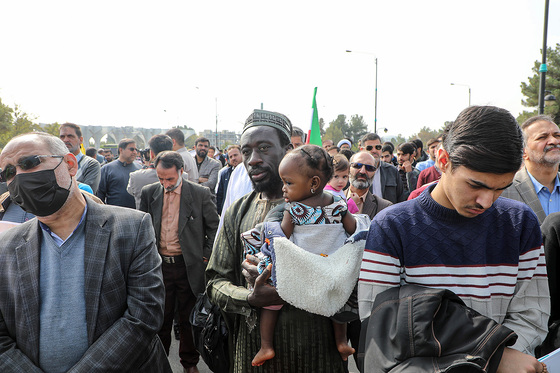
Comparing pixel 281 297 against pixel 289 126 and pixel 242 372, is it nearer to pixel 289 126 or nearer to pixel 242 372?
pixel 242 372

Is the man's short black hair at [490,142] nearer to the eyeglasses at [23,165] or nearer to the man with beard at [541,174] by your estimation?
the man with beard at [541,174]

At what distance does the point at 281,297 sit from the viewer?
70.8 inches

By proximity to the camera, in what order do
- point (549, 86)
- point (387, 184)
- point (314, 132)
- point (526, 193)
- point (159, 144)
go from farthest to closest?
point (549, 86) → point (159, 144) → point (387, 184) → point (314, 132) → point (526, 193)

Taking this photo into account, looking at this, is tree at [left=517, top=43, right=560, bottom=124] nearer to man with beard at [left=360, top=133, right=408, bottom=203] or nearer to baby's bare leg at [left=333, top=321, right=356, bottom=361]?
man with beard at [left=360, top=133, right=408, bottom=203]

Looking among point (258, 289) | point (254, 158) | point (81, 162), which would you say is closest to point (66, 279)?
point (258, 289)

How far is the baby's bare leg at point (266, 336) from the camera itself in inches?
76.6

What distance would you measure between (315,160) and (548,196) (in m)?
2.13

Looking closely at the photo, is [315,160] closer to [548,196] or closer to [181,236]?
[548,196]

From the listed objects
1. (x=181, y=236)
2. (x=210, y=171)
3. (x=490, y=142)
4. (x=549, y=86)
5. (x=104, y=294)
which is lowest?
(x=181, y=236)

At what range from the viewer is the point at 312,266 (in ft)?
5.79

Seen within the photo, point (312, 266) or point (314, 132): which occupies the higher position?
point (314, 132)

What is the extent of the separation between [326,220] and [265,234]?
0.33m

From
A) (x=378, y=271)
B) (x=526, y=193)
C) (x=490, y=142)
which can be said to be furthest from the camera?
(x=526, y=193)

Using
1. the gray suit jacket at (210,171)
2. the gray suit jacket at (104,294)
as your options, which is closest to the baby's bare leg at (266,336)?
the gray suit jacket at (104,294)
